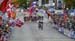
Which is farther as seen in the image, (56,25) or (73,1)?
(73,1)

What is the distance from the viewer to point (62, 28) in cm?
3841

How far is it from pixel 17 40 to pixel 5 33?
3.71 meters

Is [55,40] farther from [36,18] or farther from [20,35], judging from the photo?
[36,18]

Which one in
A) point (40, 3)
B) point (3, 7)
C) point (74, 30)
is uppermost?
point (3, 7)

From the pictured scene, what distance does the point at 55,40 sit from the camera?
32.7 meters

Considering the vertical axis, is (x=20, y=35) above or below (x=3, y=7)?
below

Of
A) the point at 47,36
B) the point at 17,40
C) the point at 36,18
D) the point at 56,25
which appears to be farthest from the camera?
the point at 36,18

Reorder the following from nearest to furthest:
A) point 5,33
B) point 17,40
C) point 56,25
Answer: point 5,33
point 17,40
point 56,25

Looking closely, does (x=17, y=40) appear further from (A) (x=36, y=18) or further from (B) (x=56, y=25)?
(A) (x=36, y=18)

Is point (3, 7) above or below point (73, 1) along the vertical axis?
above

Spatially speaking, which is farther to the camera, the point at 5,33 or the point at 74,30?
the point at 74,30

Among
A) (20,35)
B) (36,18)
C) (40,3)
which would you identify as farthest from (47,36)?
(40,3)

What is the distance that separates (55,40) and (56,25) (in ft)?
35.2

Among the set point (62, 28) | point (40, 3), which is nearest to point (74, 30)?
point (62, 28)
